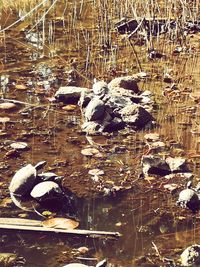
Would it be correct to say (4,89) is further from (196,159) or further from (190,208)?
(190,208)

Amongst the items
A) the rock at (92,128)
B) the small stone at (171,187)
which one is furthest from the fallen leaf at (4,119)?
the small stone at (171,187)

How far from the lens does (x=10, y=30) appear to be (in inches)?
243

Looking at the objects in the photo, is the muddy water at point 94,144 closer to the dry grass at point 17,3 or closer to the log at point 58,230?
the log at point 58,230

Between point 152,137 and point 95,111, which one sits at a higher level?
point 95,111

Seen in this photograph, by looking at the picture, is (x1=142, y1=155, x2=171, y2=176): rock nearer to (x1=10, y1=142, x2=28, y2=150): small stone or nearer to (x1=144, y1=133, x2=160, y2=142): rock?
(x1=144, y1=133, x2=160, y2=142): rock

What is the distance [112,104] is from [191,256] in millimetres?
1667

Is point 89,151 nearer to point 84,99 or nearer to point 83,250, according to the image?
point 84,99

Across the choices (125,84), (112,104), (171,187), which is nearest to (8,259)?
(171,187)

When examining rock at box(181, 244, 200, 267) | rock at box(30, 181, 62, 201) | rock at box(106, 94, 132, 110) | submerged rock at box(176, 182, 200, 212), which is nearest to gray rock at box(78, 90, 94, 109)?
rock at box(106, 94, 132, 110)

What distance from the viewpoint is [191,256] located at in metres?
2.66

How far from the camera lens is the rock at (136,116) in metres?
3.99

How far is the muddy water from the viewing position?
2838 mm

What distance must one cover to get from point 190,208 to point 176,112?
4.13 feet

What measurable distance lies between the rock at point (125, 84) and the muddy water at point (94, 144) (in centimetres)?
15
